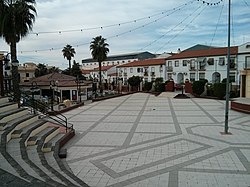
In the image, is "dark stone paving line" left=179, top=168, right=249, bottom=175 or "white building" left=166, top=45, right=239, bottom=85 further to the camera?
"white building" left=166, top=45, right=239, bottom=85

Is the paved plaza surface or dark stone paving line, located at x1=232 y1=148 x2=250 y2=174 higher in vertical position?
dark stone paving line, located at x1=232 y1=148 x2=250 y2=174

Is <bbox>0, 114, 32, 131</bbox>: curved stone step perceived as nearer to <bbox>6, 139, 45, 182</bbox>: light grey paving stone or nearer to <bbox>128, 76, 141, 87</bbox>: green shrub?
<bbox>6, 139, 45, 182</bbox>: light grey paving stone

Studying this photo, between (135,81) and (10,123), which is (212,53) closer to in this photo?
(135,81)

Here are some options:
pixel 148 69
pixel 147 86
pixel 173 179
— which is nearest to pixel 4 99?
pixel 173 179

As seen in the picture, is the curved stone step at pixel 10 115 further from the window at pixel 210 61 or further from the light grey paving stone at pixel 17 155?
the window at pixel 210 61

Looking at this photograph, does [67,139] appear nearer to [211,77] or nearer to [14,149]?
[14,149]

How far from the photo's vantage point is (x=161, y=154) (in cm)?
830

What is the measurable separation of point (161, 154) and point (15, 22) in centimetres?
1082

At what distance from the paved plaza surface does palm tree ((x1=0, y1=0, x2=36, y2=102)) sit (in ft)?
17.6

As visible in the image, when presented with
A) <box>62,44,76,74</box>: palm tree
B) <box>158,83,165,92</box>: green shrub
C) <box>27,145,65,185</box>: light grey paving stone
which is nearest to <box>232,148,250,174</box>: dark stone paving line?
<box>27,145,65,185</box>: light grey paving stone

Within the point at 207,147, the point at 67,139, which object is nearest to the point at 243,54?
the point at 207,147

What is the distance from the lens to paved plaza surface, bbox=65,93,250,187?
20.8ft

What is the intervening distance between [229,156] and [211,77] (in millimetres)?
32365

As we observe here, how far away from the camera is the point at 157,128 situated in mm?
12422
